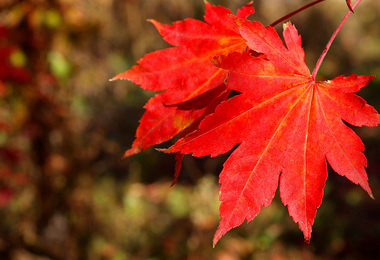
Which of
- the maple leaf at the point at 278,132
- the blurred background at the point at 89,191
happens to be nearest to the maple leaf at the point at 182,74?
the maple leaf at the point at 278,132

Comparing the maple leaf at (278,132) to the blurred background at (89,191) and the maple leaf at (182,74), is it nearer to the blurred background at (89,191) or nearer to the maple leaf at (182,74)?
the maple leaf at (182,74)

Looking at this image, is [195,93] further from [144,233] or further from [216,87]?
[144,233]

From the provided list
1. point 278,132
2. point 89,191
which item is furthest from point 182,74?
point 89,191

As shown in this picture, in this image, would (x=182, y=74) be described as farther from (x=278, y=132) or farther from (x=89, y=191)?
(x=89, y=191)

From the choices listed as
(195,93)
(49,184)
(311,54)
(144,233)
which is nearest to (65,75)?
(49,184)

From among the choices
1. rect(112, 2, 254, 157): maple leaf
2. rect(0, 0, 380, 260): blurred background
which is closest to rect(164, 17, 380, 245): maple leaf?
rect(112, 2, 254, 157): maple leaf

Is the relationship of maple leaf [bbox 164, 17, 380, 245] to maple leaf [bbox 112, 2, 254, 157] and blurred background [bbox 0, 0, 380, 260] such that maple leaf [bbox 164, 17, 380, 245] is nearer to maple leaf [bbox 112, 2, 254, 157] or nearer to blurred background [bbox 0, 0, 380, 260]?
maple leaf [bbox 112, 2, 254, 157]
